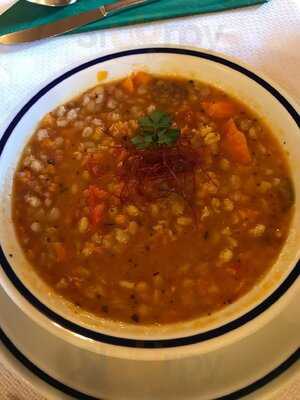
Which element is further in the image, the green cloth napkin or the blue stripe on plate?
the green cloth napkin

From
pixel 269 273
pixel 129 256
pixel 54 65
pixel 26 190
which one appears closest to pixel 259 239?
pixel 269 273

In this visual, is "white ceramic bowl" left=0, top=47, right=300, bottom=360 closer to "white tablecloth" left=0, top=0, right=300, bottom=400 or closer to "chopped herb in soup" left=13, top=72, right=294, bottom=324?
"chopped herb in soup" left=13, top=72, right=294, bottom=324

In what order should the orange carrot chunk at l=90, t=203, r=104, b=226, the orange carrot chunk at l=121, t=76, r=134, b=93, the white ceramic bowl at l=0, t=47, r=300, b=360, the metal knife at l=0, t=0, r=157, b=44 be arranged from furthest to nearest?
the metal knife at l=0, t=0, r=157, b=44
the orange carrot chunk at l=121, t=76, r=134, b=93
the orange carrot chunk at l=90, t=203, r=104, b=226
the white ceramic bowl at l=0, t=47, r=300, b=360

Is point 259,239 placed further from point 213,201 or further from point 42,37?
point 42,37

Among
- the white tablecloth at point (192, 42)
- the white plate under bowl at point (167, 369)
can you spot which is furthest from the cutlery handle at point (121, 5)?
the white plate under bowl at point (167, 369)

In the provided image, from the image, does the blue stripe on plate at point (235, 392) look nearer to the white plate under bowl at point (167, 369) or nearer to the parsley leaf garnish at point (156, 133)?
the white plate under bowl at point (167, 369)

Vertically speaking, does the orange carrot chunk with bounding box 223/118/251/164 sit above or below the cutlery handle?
below

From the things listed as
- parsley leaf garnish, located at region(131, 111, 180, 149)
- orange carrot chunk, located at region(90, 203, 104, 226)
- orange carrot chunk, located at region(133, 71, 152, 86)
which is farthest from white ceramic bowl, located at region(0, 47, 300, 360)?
parsley leaf garnish, located at region(131, 111, 180, 149)
